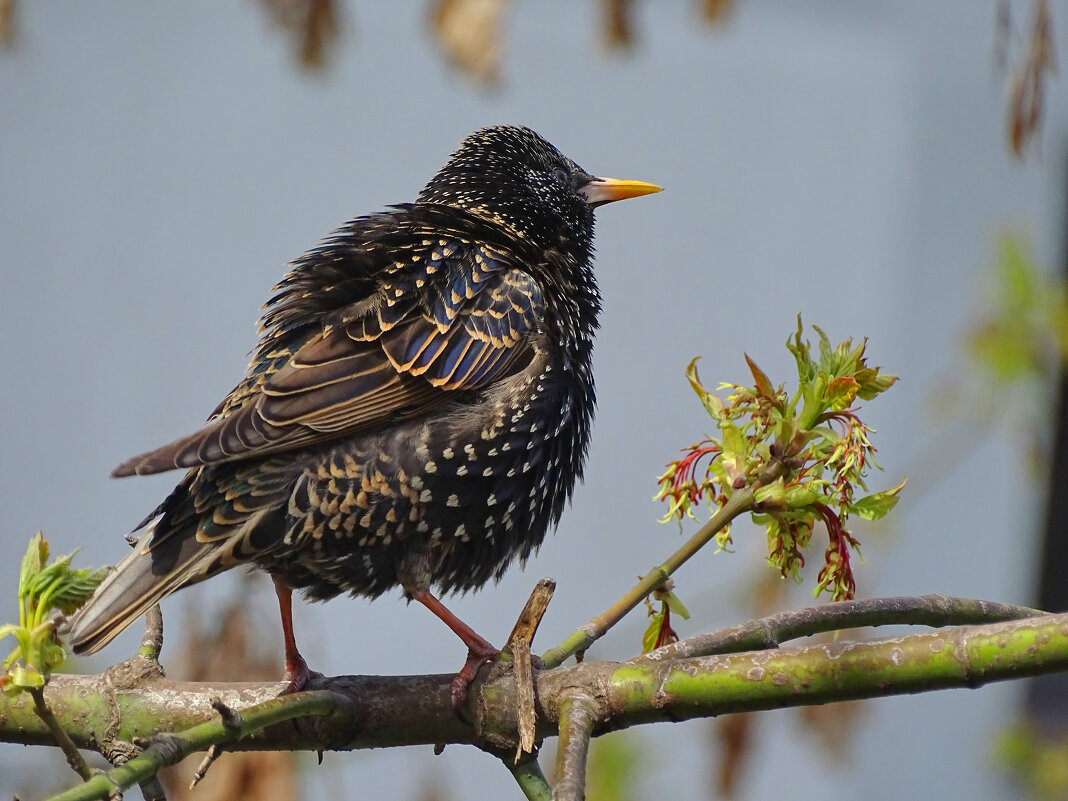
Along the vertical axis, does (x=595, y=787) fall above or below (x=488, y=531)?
below

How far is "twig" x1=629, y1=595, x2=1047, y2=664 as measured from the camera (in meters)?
1.91

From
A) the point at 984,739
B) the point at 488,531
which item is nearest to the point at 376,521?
the point at 488,531

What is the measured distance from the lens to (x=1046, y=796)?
5699 mm

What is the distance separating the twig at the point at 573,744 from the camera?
152 centimetres

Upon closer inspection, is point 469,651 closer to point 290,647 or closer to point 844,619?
point 290,647

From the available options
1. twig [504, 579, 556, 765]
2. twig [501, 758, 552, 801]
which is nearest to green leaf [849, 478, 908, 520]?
twig [504, 579, 556, 765]

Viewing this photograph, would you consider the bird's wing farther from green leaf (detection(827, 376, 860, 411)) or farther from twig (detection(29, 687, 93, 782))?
green leaf (detection(827, 376, 860, 411))

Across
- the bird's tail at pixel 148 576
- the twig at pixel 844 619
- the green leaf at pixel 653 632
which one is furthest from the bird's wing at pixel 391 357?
the twig at pixel 844 619

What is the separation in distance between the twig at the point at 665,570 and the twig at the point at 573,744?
0.24 feet

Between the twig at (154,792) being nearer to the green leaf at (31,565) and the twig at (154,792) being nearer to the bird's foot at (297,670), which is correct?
the green leaf at (31,565)

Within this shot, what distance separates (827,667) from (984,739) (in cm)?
626

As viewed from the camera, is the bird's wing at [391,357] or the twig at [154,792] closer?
the twig at [154,792]

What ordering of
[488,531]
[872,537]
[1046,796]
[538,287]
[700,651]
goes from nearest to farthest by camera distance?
[700,651] → [488,531] → [538,287] → [872,537] → [1046,796]

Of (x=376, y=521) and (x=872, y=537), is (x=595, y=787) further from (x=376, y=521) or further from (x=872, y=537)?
(x=376, y=521)
